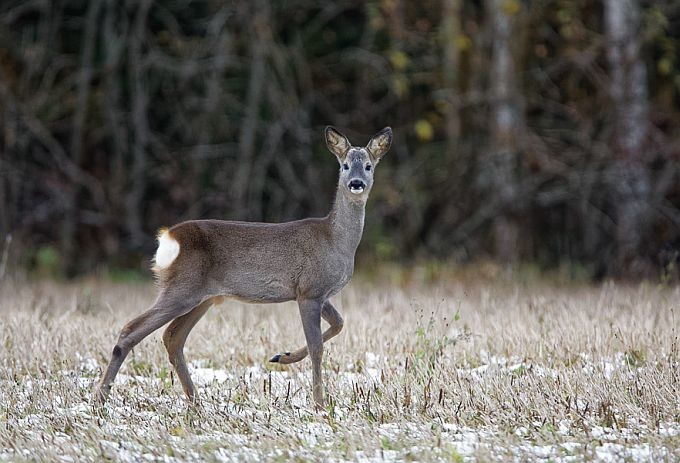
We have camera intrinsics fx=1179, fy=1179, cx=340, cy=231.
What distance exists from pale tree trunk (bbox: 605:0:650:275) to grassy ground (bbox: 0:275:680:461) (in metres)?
2.93

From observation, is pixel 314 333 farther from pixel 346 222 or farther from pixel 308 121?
pixel 308 121

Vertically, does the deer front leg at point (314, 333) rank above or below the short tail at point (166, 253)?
below

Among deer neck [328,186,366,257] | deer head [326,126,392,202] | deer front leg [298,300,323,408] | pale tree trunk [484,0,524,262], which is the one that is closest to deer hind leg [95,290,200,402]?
deer front leg [298,300,323,408]

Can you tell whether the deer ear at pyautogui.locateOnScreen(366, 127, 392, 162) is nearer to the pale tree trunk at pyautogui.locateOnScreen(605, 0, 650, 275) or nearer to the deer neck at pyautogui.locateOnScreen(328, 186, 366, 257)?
the deer neck at pyautogui.locateOnScreen(328, 186, 366, 257)

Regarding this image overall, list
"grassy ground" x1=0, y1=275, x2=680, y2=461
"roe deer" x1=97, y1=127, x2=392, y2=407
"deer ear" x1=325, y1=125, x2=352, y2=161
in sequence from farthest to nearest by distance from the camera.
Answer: "deer ear" x1=325, y1=125, x2=352, y2=161, "roe deer" x1=97, y1=127, x2=392, y2=407, "grassy ground" x1=0, y1=275, x2=680, y2=461

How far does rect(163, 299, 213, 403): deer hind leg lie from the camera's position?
6.18 meters

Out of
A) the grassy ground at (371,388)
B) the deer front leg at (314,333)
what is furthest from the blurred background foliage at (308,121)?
the deer front leg at (314,333)

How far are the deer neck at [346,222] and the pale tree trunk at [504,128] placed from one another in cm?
599

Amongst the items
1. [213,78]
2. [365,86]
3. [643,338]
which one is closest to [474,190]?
[365,86]

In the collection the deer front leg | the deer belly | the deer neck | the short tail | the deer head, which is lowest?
the deer front leg

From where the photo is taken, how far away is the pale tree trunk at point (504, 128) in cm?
1227

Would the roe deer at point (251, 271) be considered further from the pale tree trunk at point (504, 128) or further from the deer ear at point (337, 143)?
the pale tree trunk at point (504, 128)

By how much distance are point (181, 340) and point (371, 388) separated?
1.08 metres

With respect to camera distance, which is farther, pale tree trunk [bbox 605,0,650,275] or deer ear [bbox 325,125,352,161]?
pale tree trunk [bbox 605,0,650,275]
